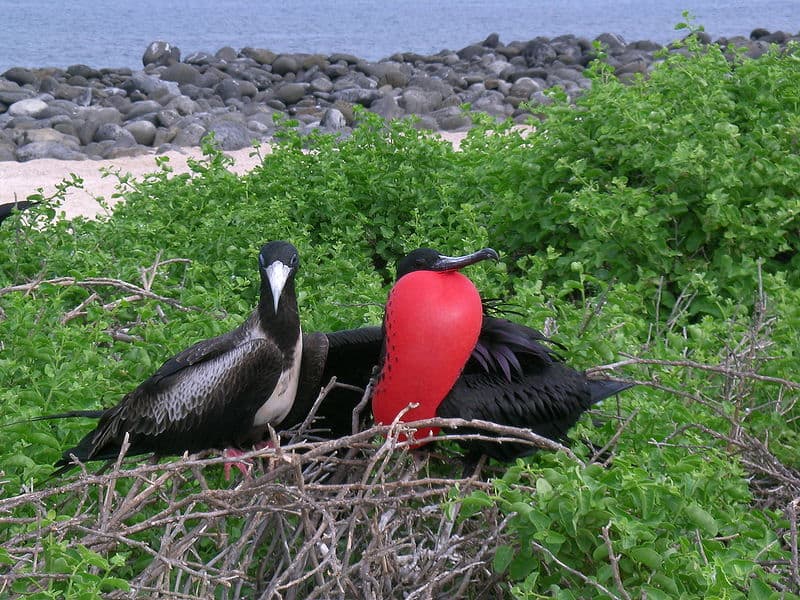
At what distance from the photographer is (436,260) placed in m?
2.31

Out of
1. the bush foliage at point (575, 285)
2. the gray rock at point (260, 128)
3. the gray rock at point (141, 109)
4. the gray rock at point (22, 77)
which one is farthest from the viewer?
the gray rock at point (22, 77)

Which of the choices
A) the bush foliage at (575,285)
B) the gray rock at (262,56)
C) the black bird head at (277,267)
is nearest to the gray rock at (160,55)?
the gray rock at (262,56)

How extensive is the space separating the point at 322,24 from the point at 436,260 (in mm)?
28449

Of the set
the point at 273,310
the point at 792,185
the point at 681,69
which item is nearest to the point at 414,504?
the point at 273,310

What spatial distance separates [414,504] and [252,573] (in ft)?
1.05

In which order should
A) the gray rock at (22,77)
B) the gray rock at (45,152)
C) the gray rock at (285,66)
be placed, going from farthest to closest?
the gray rock at (285,66) → the gray rock at (22,77) → the gray rock at (45,152)

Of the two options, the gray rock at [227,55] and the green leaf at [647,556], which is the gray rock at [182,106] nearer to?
the gray rock at [227,55]

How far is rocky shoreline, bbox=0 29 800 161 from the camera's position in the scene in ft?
29.7

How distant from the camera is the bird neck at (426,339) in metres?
2.18

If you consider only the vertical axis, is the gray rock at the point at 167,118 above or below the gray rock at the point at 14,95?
above

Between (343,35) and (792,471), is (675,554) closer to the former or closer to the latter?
(792,471)

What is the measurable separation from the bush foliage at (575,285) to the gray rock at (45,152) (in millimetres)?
4172

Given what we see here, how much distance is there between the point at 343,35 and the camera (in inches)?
1041

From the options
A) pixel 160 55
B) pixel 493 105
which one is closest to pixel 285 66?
pixel 160 55
